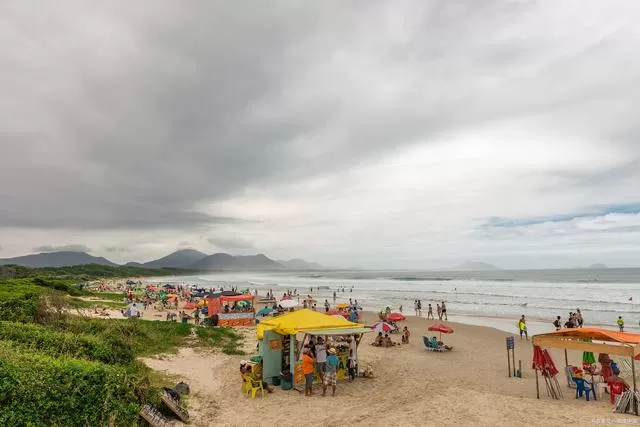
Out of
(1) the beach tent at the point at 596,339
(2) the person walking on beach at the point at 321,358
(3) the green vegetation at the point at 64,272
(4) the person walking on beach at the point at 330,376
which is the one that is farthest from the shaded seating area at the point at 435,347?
(3) the green vegetation at the point at 64,272

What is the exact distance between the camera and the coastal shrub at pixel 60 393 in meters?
6.41

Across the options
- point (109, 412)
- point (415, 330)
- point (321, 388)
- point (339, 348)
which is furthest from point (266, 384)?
point (415, 330)

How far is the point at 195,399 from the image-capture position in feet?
34.9

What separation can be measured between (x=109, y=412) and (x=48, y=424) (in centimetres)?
96

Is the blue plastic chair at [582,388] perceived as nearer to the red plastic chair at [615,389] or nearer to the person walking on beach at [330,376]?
the red plastic chair at [615,389]

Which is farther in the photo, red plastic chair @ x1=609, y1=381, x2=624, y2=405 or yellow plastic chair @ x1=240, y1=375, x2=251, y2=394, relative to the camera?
yellow plastic chair @ x1=240, y1=375, x2=251, y2=394

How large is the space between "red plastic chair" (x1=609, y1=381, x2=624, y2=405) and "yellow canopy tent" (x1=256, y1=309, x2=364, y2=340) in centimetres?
690

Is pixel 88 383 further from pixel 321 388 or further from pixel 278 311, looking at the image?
pixel 278 311

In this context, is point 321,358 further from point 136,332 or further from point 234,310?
point 234,310

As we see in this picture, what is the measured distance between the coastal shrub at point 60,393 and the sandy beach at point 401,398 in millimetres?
2115

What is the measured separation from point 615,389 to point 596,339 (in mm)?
1417

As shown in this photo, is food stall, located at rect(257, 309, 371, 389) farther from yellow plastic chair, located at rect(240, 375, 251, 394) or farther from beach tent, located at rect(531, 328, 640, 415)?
beach tent, located at rect(531, 328, 640, 415)

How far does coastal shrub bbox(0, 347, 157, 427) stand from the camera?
641cm

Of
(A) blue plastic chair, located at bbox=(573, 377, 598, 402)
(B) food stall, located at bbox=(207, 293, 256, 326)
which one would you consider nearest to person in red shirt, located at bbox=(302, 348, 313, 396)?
(A) blue plastic chair, located at bbox=(573, 377, 598, 402)
